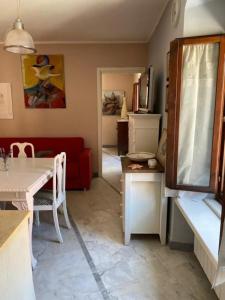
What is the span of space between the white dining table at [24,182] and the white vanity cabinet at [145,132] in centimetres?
110

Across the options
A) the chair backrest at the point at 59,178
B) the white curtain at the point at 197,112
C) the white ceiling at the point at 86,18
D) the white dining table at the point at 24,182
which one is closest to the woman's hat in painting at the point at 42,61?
the white ceiling at the point at 86,18

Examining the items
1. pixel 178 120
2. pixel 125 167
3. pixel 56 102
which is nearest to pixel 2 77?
pixel 56 102

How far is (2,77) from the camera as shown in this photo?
14.8 ft

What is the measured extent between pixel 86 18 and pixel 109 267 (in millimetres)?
2947

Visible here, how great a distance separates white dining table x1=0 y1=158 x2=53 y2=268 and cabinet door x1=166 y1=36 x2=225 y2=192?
122cm

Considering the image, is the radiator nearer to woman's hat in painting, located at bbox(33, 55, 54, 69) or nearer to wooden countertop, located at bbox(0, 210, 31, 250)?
wooden countertop, located at bbox(0, 210, 31, 250)

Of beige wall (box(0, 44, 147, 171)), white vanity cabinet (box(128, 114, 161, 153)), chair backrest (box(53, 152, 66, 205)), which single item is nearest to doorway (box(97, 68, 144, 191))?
beige wall (box(0, 44, 147, 171))

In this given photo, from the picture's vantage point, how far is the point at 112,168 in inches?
220

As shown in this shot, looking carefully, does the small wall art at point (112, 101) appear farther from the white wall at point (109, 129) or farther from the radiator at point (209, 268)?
the radiator at point (209, 268)

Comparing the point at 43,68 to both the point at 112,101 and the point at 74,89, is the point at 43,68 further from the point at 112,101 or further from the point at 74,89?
the point at 112,101

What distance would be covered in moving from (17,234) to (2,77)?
4083 mm

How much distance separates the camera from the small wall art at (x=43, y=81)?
174 inches

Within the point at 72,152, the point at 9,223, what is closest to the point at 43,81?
the point at 72,152

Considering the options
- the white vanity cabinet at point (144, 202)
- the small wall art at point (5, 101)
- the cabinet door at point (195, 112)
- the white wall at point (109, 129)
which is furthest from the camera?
the white wall at point (109, 129)
